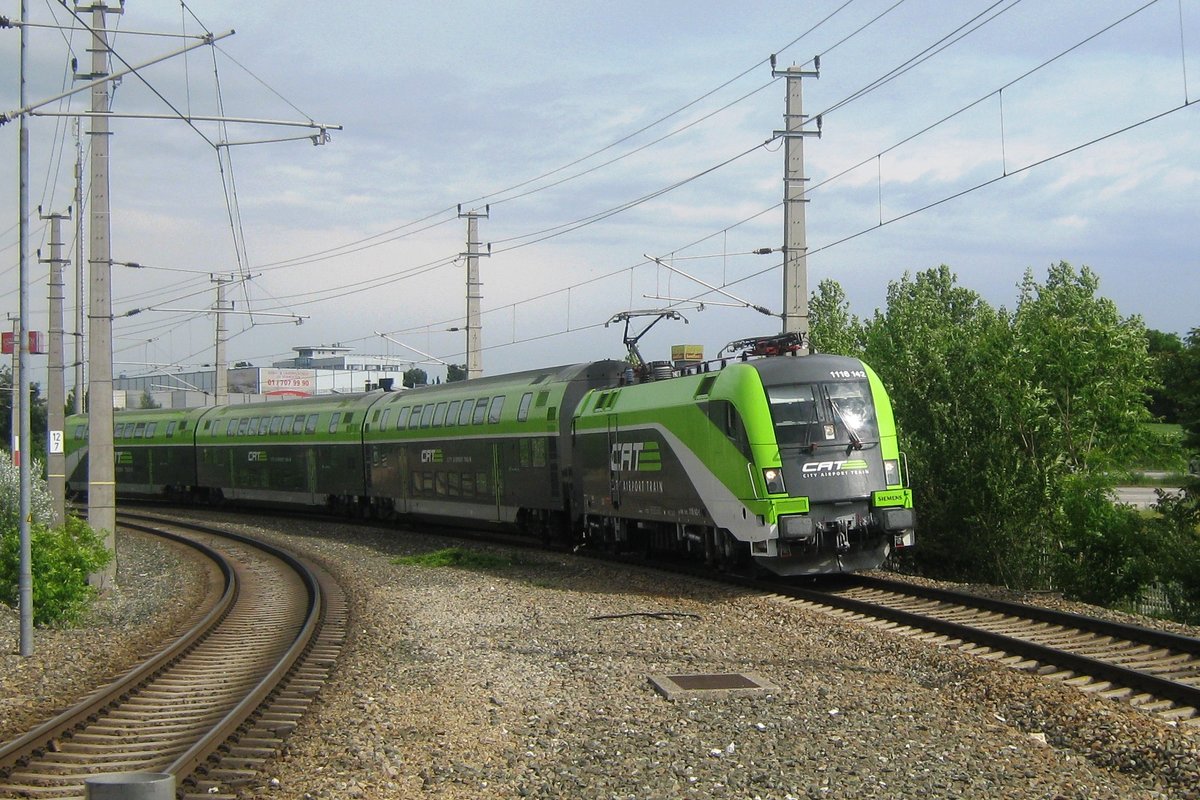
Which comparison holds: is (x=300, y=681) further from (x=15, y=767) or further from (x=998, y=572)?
(x=998, y=572)

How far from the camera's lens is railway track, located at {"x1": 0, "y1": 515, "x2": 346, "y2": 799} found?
8.11 m

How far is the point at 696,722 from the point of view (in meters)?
8.94

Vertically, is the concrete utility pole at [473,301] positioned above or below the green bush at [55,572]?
above

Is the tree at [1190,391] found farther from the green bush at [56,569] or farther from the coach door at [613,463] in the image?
the green bush at [56,569]

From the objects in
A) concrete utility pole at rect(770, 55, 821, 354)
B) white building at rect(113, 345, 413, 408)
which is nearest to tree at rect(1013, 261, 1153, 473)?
concrete utility pole at rect(770, 55, 821, 354)

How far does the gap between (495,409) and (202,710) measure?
17.0 meters

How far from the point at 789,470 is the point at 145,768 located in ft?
31.4

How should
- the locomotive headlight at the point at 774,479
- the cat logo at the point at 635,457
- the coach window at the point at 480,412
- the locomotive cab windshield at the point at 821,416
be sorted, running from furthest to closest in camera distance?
1. the coach window at the point at 480,412
2. the cat logo at the point at 635,457
3. the locomotive cab windshield at the point at 821,416
4. the locomotive headlight at the point at 774,479

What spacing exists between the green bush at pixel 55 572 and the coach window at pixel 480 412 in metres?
10.9

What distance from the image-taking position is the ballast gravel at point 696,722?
7.44m

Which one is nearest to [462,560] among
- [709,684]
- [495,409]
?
[495,409]

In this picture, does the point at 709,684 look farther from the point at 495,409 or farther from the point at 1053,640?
the point at 495,409

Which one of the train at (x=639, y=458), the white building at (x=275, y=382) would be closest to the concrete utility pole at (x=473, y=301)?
the train at (x=639, y=458)

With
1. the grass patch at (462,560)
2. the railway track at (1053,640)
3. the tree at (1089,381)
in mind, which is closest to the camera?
the railway track at (1053,640)
